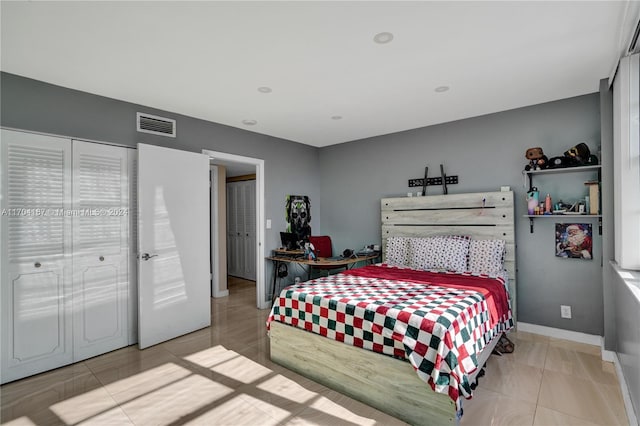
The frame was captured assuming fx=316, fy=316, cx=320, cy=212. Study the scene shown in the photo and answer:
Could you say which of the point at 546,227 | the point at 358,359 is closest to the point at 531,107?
the point at 546,227

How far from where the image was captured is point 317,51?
2344mm

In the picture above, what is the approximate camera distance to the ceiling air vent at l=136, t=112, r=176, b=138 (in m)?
3.41

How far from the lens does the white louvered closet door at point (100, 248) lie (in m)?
2.93

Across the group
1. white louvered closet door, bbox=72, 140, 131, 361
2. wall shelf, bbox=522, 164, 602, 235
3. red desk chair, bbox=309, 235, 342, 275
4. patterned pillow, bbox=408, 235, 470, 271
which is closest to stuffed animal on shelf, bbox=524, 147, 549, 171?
wall shelf, bbox=522, 164, 602, 235

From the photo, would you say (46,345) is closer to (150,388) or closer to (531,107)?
(150,388)

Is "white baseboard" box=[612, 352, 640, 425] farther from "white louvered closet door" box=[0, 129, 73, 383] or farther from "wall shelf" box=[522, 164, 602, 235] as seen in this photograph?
"white louvered closet door" box=[0, 129, 73, 383]

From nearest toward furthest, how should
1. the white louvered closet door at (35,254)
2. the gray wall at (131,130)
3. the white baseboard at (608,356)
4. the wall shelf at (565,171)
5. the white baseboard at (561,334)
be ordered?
the white louvered closet door at (35,254), the gray wall at (131,130), the white baseboard at (608,356), the wall shelf at (565,171), the white baseboard at (561,334)

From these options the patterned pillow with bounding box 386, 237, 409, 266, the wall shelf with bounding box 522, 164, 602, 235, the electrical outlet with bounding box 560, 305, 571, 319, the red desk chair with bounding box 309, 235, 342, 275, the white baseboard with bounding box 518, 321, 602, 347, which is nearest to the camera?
the wall shelf with bounding box 522, 164, 602, 235

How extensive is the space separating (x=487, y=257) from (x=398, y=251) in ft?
3.47

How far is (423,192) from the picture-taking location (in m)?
4.41

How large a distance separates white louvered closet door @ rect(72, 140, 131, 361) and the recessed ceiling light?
8.83 feet

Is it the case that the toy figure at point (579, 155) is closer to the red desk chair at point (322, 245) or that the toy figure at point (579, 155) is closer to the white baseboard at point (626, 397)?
the white baseboard at point (626, 397)

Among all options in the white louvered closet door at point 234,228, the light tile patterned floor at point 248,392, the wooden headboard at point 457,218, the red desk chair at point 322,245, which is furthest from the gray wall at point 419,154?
the white louvered closet door at point 234,228

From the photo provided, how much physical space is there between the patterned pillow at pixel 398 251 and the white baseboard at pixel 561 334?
148 cm
